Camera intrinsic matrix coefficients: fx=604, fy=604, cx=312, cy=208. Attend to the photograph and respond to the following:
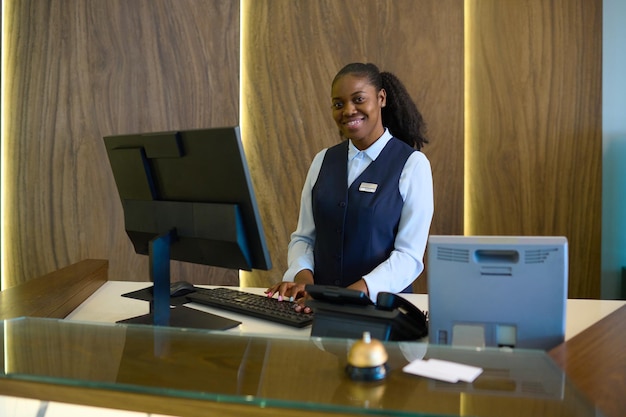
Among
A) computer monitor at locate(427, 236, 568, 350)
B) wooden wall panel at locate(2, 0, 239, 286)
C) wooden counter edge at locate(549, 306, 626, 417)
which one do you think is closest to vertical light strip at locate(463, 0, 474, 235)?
wooden wall panel at locate(2, 0, 239, 286)

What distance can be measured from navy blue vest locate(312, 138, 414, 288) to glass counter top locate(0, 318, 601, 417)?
1.14m

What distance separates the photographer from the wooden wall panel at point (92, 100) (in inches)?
148

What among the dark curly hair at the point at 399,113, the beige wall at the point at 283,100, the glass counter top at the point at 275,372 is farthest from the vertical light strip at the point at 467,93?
the glass counter top at the point at 275,372

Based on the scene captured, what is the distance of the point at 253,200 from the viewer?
1.46 m

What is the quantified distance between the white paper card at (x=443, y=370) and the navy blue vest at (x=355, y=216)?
122 centimetres

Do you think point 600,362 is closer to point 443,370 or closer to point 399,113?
point 443,370

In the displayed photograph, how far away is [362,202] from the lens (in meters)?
2.26

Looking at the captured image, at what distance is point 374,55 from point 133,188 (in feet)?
7.28

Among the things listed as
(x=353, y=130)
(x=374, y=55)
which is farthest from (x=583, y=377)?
(x=374, y=55)

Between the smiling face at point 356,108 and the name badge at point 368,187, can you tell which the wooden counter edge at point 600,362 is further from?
the smiling face at point 356,108

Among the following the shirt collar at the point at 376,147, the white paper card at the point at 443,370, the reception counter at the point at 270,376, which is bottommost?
the reception counter at the point at 270,376

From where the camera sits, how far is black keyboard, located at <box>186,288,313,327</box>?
1691mm

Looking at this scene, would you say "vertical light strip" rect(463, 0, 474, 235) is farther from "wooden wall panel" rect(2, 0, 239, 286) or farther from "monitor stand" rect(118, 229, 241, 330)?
"monitor stand" rect(118, 229, 241, 330)

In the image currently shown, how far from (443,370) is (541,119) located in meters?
2.82
